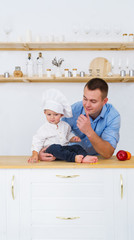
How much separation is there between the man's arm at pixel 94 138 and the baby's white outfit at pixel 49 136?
0.68ft

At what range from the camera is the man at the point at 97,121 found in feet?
5.77

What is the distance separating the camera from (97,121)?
2117mm

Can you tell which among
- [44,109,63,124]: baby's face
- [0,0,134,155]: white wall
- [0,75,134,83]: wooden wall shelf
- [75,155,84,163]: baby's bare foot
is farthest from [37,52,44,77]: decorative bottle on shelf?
[75,155,84,163]: baby's bare foot
